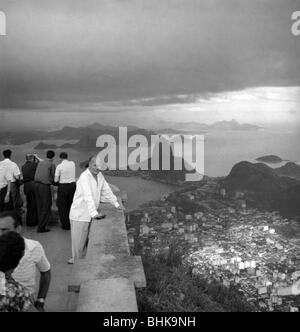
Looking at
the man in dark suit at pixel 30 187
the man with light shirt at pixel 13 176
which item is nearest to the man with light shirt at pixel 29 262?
the man with light shirt at pixel 13 176

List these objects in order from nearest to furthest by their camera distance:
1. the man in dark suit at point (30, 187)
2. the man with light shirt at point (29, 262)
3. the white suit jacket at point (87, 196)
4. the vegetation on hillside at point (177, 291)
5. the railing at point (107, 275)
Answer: the man with light shirt at point (29, 262), the railing at point (107, 275), the white suit jacket at point (87, 196), the vegetation on hillside at point (177, 291), the man in dark suit at point (30, 187)

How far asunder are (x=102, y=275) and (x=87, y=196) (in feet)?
4.33

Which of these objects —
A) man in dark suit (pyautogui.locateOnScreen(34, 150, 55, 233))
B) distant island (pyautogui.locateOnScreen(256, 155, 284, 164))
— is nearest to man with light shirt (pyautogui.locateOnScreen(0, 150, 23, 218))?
man in dark suit (pyautogui.locateOnScreen(34, 150, 55, 233))

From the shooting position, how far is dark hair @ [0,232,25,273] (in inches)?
96.9

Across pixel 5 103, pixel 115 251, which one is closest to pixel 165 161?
pixel 5 103

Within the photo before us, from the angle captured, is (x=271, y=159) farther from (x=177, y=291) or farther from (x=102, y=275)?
(x=102, y=275)

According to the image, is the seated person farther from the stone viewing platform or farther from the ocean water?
the ocean water

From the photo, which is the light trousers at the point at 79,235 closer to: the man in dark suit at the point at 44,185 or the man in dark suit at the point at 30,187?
the man in dark suit at the point at 44,185

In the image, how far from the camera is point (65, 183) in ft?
21.8

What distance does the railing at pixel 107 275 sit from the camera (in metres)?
3.15

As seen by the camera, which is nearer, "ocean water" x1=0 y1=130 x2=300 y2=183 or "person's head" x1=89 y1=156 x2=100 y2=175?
"person's head" x1=89 y1=156 x2=100 y2=175

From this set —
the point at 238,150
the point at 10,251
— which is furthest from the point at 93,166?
the point at 238,150

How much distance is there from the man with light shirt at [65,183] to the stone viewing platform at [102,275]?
0.96 metres
